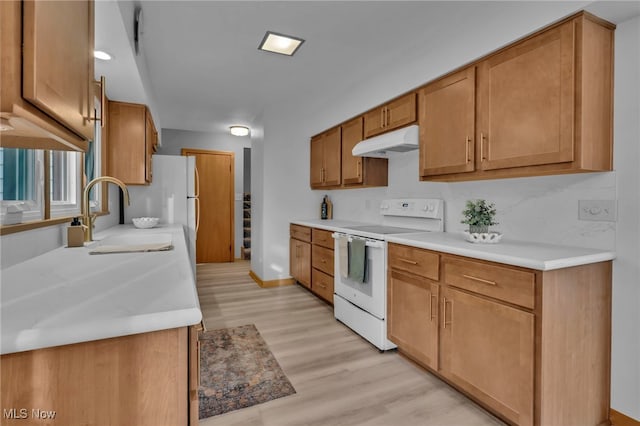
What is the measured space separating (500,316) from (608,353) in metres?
0.62

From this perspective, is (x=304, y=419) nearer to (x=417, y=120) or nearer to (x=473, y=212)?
(x=473, y=212)

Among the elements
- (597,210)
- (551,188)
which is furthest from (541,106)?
(597,210)

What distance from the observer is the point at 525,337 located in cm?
Answer: 153

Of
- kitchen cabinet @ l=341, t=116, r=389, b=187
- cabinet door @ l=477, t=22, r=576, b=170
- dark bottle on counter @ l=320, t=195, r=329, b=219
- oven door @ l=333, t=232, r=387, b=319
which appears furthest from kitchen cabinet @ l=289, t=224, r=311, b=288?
cabinet door @ l=477, t=22, r=576, b=170

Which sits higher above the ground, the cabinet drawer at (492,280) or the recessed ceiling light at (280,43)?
the recessed ceiling light at (280,43)

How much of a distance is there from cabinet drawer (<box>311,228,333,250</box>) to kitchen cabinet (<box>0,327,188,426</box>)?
8.92 feet

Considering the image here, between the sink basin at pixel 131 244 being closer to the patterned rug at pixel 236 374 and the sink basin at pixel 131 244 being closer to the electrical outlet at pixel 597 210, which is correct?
the patterned rug at pixel 236 374

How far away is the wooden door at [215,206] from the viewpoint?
607cm

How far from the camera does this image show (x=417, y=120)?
8.35ft

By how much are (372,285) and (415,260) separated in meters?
0.54

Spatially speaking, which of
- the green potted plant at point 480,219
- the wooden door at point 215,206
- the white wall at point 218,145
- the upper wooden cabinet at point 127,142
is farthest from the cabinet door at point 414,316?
the white wall at point 218,145

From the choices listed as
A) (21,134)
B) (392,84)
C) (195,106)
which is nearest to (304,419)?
(21,134)

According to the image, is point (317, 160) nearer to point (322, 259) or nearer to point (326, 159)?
point (326, 159)

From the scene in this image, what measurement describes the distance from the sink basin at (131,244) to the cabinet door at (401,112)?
6.28ft
